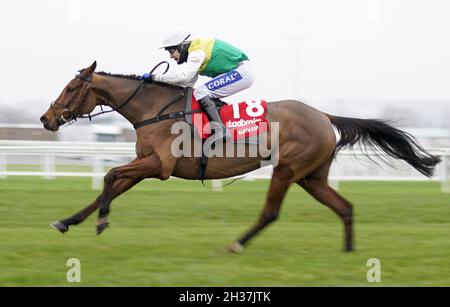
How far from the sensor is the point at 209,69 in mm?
6543

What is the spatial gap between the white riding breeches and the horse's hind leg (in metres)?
1.02

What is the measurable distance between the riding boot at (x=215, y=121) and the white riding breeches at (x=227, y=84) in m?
0.09

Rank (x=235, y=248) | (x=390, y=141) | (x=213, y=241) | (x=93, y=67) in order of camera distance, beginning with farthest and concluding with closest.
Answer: (x=390, y=141) → (x=213, y=241) → (x=93, y=67) → (x=235, y=248)

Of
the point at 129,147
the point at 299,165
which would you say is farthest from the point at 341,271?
the point at 129,147

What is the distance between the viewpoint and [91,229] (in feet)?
24.6

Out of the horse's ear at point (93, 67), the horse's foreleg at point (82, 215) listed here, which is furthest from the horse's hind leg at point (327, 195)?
the horse's ear at point (93, 67)

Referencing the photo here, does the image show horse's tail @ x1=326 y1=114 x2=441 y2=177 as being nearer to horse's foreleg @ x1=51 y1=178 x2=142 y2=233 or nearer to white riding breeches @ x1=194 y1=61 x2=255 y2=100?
white riding breeches @ x1=194 y1=61 x2=255 y2=100

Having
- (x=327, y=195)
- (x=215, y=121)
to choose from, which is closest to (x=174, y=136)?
(x=215, y=121)

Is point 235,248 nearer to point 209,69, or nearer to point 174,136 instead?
point 174,136

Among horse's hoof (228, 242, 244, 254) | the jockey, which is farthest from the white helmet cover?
horse's hoof (228, 242, 244, 254)

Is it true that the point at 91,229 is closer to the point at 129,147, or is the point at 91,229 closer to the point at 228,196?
the point at 228,196

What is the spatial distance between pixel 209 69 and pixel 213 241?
155 centimetres

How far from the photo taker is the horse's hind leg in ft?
21.6

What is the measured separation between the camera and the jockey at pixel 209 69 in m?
6.32
